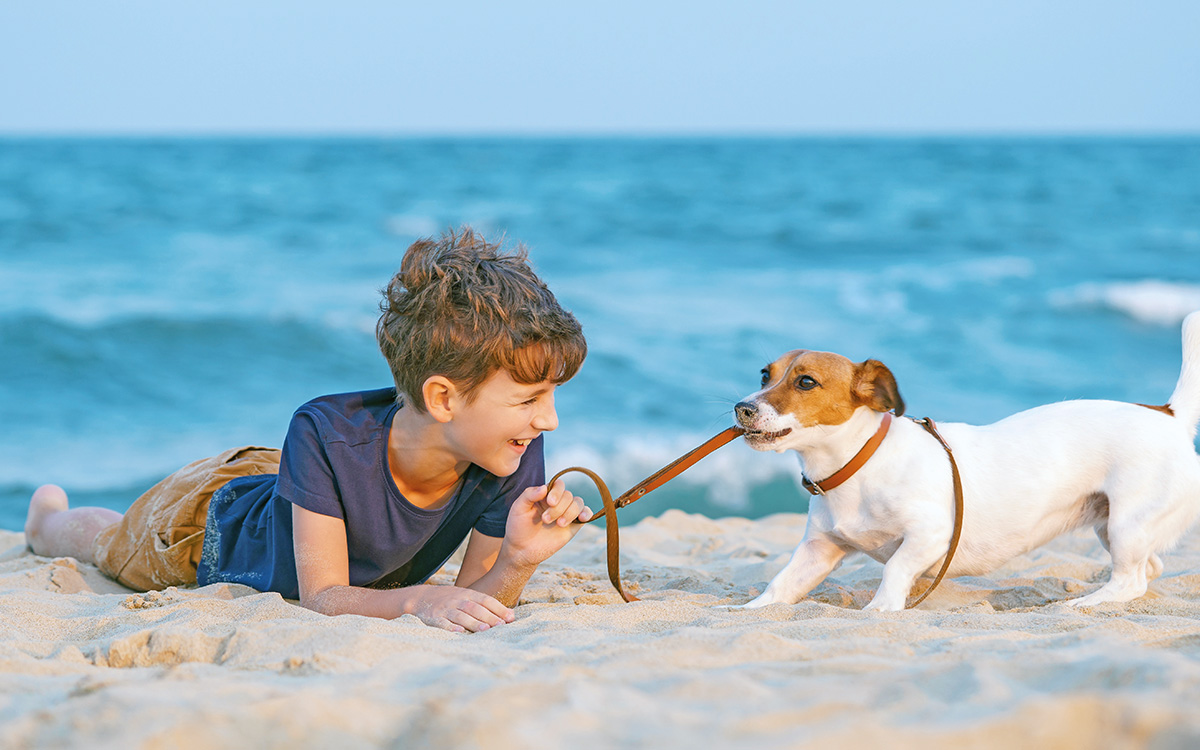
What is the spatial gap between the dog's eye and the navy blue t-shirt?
3.01ft

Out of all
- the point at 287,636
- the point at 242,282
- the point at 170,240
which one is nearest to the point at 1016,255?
the point at 242,282

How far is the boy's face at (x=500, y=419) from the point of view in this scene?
303 centimetres

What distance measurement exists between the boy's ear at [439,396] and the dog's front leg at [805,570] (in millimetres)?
1175

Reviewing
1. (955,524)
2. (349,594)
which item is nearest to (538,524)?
(349,594)

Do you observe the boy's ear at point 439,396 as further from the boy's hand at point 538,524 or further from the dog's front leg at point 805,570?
the dog's front leg at point 805,570

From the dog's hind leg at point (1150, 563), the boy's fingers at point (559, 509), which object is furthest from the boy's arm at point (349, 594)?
the dog's hind leg at point (1150, 563)

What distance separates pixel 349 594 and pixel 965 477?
205cm

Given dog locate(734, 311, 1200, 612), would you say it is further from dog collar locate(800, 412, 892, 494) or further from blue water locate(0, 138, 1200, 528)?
blue water locate(0, 138, 1200, 528)

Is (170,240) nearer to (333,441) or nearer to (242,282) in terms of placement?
(242,282)

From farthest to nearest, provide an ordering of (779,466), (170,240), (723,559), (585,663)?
(170,240) → (779,466) → (723,559) → (585,663)

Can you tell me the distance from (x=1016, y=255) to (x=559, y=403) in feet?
35.6

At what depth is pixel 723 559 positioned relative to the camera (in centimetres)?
448

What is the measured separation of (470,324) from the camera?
9.71 feet

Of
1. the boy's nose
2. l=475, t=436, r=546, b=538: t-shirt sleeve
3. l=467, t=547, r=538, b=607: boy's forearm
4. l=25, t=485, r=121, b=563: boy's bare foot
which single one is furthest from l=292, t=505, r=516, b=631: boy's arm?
l=25, t=485, r=121, b=563: boy's bare foot
